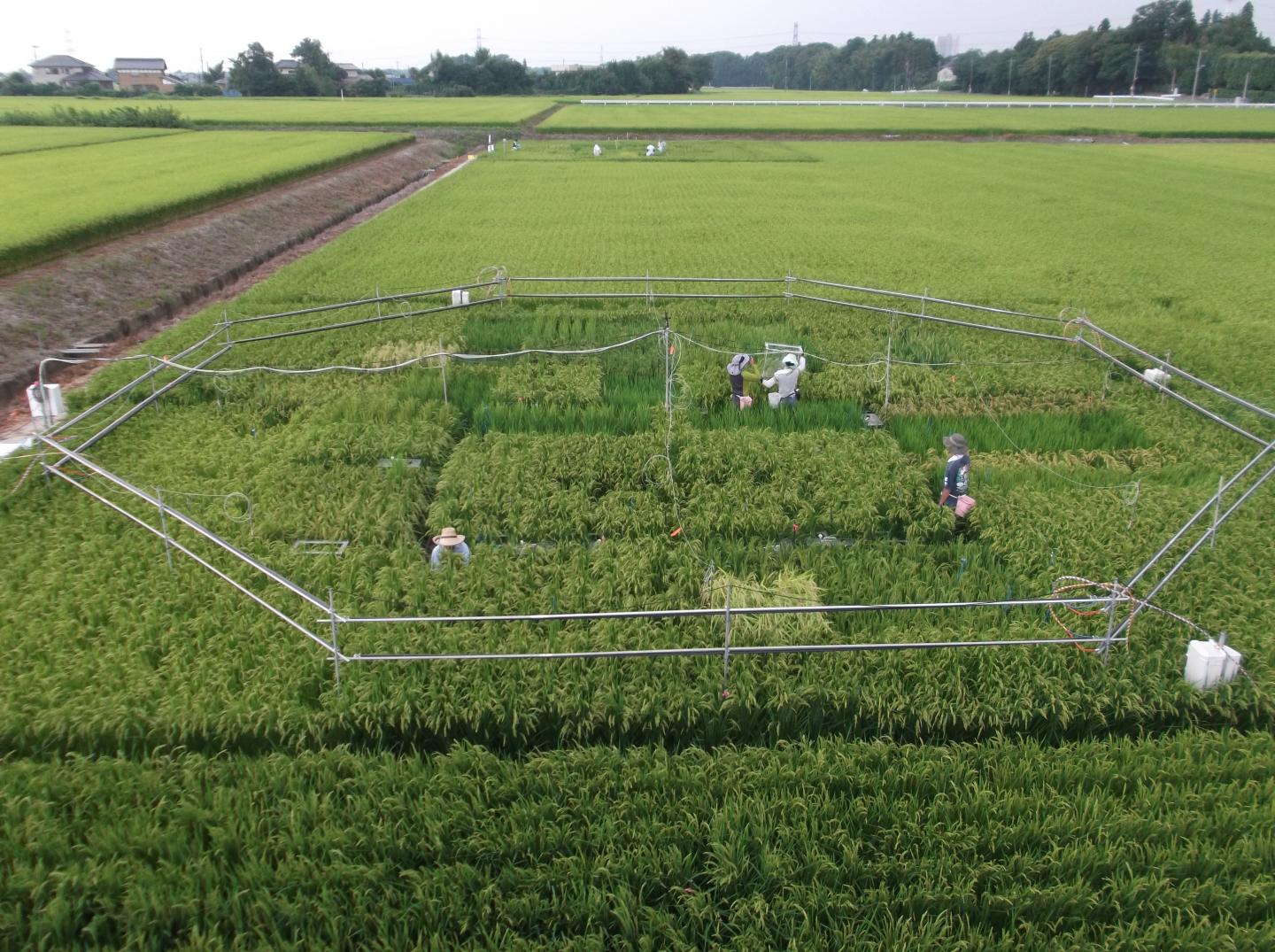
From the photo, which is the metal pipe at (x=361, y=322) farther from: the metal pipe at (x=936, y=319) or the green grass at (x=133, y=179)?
the green grass at (x=133, y=179)

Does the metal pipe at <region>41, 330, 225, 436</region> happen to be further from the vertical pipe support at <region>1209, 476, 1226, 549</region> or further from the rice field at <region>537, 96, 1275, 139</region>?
the rice field at <region>537, 96, 1275, 139</region>

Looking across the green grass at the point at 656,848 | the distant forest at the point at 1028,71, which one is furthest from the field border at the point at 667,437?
the distant forest at the point at 1028,71

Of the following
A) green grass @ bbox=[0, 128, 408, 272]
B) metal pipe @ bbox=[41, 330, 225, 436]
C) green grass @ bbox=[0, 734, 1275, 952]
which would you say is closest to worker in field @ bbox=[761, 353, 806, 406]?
green grass @ bbox=[0, 734, 1275, 952]

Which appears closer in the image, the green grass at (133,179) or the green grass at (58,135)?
the green grass at (133,179)

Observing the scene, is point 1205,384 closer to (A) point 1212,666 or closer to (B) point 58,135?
(A) point 1212,666

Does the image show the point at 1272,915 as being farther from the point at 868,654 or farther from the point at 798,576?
the point at 798,576

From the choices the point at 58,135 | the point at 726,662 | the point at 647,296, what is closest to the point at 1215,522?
the point at 726,662

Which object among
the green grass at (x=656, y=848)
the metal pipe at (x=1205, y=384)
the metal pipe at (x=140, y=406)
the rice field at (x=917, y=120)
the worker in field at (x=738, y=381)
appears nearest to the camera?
the green grass at (x=656, y=848)
